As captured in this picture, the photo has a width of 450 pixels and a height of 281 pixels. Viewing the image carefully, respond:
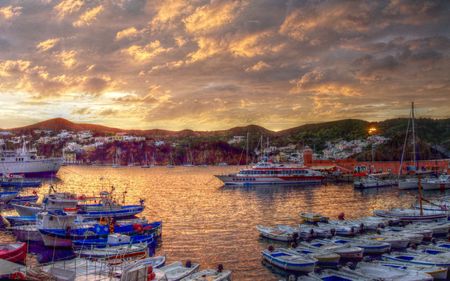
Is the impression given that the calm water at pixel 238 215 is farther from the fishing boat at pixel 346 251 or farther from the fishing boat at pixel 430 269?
the fishing boat at pixel 430 269

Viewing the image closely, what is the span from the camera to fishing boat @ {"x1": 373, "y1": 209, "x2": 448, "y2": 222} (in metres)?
38.8

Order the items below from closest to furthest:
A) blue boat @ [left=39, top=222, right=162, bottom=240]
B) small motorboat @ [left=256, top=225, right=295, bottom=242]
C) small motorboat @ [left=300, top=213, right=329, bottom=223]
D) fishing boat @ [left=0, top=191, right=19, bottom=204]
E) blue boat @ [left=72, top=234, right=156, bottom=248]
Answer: blue boat @ [left=72, top=234, right=156, bottom=248]
blue boat @ [left=39, top=222, right=162, bottom=240]
small motorboat @ [left=256, top=225, right=295, bottom=242]
small motorboat @ [left=300, top=213, right=329, bottom=223]
fishing boat @ [left=0, top=191, right=19, bottom=204]

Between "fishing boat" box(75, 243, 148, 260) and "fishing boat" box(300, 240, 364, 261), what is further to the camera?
"fishing boat" box(300, 240, 364, 261)

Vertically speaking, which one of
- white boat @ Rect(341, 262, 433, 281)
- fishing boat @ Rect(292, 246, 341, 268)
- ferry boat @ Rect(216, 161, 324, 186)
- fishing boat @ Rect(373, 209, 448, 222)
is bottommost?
fishing boat @ Rect(292, 246, 341, 268)

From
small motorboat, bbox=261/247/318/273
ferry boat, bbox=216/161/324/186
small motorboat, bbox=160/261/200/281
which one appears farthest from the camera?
ferry boat, bbox=216/161/324/186

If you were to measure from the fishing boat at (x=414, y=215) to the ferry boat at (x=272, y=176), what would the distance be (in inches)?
1914

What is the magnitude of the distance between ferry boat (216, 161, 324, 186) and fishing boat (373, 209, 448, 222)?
159 feet

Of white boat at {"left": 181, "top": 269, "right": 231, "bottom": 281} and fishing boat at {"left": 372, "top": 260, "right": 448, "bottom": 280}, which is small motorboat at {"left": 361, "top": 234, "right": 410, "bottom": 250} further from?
white boat at {"left": 181, "top": 269, "right": 231, "bottom": 281}

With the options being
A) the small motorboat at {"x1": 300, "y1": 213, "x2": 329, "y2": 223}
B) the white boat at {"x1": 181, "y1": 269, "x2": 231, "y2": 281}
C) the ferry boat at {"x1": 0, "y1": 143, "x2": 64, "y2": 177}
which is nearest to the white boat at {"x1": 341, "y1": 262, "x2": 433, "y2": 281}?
the white boat at {"x1": 181, "y1": 269, "x2": 231, "y2": 281}

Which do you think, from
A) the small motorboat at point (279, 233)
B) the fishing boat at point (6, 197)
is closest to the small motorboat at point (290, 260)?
the small motorboat at point (279, 233)

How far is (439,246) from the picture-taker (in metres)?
27.9

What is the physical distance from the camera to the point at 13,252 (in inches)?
980

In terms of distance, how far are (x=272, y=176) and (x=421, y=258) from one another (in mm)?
66627

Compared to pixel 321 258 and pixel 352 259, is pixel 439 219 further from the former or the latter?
pixel 321 258
